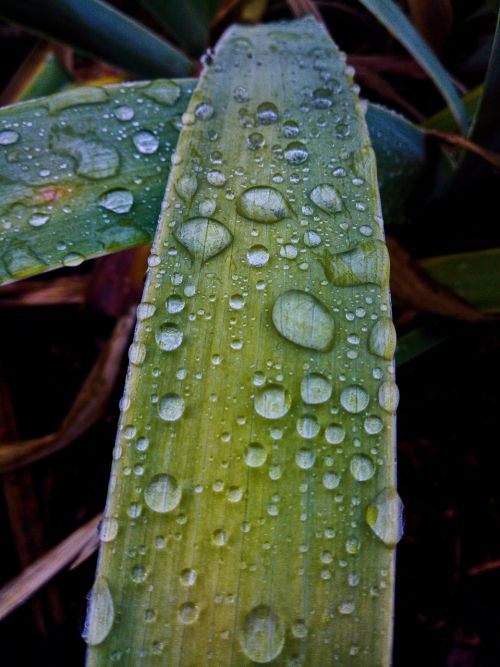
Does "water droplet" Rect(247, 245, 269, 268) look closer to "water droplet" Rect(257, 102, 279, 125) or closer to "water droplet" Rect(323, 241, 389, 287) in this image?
"water droplet" Rect(323, 241, 389, 287)

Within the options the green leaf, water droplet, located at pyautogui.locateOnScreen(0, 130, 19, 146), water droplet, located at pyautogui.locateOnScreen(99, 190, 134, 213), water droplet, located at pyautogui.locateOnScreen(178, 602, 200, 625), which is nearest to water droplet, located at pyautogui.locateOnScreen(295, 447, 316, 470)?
water droplet, located at pyautogui.locateOnScreen(178, 602, 200, 625)

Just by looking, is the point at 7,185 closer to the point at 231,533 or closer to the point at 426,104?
the point at 231,533

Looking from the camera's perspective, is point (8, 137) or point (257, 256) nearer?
point (257, 256)

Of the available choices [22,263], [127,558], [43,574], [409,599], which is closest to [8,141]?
[22,263]

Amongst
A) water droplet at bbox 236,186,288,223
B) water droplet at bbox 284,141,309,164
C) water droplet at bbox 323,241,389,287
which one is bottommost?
water droplet at bbox 323,241,389,287

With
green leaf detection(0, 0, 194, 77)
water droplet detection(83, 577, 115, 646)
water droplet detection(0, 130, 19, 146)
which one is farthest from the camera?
green leaf detection(0, 0, 194, 77)

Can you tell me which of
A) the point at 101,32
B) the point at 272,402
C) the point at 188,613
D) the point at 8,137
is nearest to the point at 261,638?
the point at 188,613

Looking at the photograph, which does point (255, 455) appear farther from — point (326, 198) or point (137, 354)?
point (326, 198)
